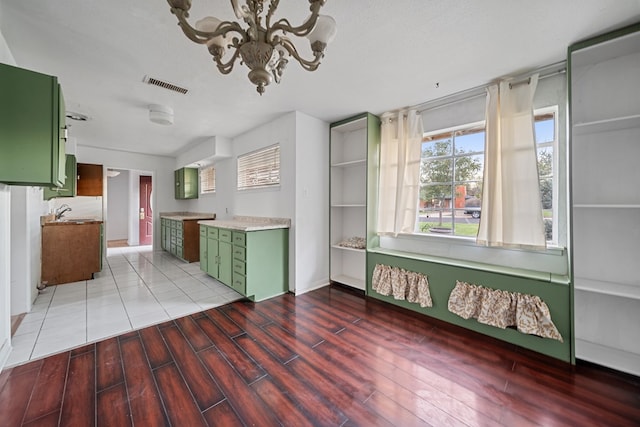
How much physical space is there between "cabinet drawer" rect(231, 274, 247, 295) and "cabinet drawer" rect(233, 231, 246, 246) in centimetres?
42

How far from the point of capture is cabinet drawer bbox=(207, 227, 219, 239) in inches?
142

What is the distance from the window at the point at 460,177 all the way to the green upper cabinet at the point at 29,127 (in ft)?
11.3

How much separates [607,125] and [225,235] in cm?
395

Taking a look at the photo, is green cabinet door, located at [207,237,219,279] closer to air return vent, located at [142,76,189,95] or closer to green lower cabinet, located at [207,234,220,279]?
green lower cabinet, located at [207,234,220,279]

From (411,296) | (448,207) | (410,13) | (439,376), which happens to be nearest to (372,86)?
(410,13)

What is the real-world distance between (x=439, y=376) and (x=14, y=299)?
13.8ft

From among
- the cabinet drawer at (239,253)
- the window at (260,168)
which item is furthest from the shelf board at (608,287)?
the window at (260,168)

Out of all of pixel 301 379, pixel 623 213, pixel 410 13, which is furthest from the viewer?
pixel 623 213

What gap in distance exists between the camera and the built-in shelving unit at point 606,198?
5.97 feet

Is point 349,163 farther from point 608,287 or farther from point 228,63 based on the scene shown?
point 608,287

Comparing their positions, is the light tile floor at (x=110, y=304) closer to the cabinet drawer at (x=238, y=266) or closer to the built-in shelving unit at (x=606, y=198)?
the cabinet drawer at (x=238, y=266)

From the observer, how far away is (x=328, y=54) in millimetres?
2002

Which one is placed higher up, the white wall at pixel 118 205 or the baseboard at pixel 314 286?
the white wall at pixel 118 205

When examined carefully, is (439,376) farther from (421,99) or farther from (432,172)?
(421,99)
